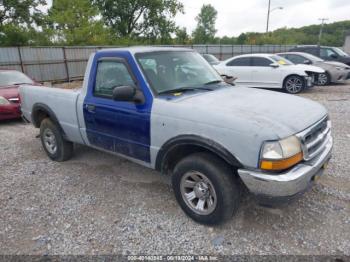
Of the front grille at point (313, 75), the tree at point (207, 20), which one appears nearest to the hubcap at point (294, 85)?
the front grille at point (313, 75)

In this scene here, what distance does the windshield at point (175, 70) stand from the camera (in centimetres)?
318

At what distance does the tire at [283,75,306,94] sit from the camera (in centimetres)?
995

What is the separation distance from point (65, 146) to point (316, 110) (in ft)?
12.4

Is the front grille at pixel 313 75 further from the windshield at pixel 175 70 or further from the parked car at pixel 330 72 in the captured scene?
the windshield at pixel 175 70

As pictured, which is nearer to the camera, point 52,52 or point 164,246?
point 164,246

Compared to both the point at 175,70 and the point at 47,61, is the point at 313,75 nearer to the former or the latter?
the point at 175,70

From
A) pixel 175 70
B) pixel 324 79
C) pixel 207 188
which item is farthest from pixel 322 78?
pixel 207 188

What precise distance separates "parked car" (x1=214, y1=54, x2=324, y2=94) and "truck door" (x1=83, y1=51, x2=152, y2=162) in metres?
8.19

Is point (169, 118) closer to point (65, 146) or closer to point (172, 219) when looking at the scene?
point (172, 219)

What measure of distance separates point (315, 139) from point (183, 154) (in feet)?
4.54

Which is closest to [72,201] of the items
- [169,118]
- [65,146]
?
[65,146]

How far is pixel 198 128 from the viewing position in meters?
2.59

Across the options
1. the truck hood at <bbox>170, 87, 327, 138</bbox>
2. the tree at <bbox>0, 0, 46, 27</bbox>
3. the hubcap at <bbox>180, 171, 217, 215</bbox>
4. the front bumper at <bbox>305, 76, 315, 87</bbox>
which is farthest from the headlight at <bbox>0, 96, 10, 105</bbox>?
the tree at <bbox>0, 0, 46, 27</bbox>

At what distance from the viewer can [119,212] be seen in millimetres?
3170
